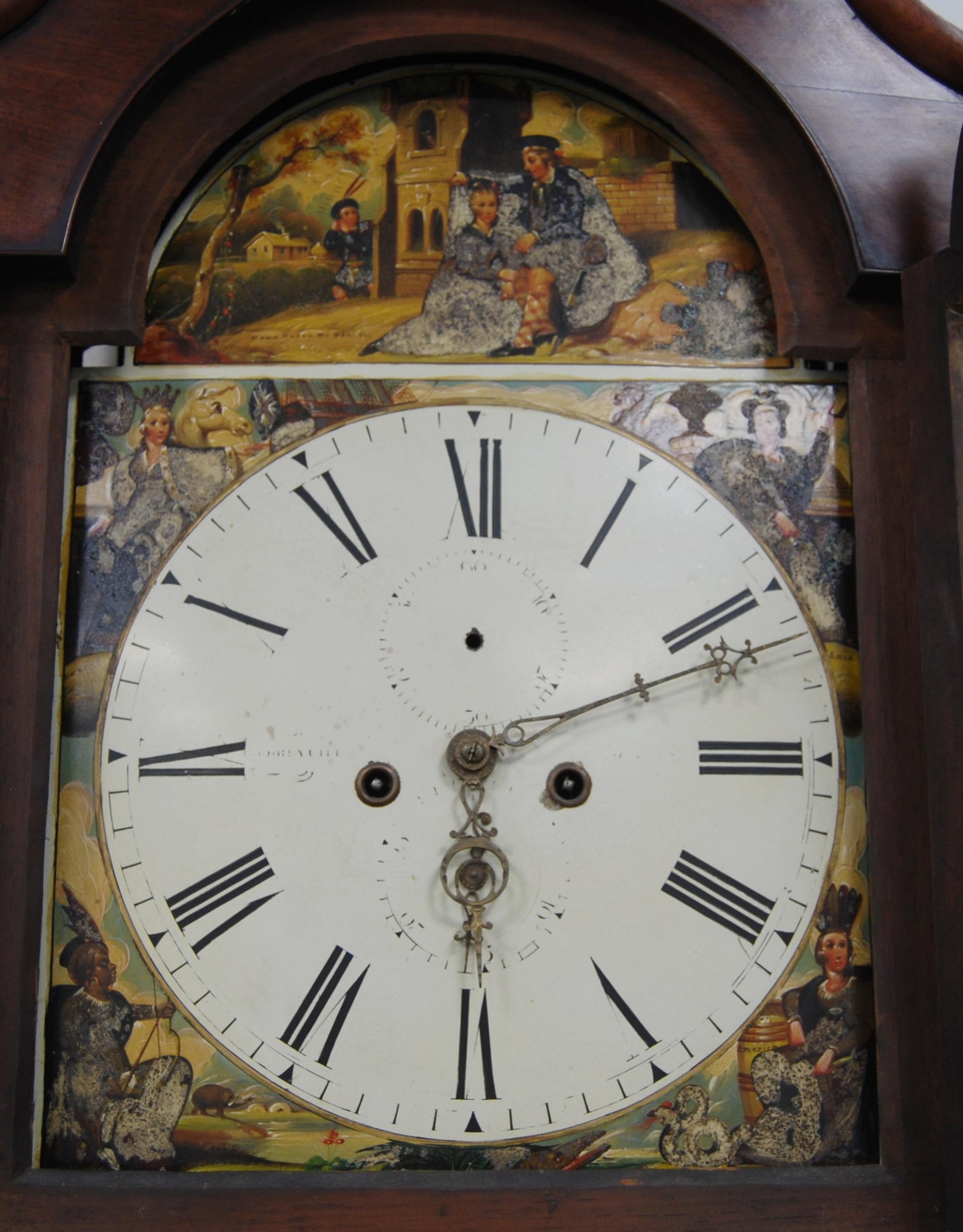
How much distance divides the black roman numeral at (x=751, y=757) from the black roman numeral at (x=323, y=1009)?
0.58m

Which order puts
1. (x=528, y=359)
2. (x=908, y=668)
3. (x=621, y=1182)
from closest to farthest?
(x=621, y=1182) → (x=908, y=668) → (x=528, y=359)

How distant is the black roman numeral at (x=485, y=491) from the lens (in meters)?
1.78

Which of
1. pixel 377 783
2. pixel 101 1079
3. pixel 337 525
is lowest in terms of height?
pixel 101 1079

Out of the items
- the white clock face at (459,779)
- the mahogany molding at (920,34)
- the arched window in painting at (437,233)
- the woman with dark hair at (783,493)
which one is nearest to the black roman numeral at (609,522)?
the white clock face at (459,779)

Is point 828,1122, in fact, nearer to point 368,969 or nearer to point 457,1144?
point 457,1144

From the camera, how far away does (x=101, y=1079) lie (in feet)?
5.43

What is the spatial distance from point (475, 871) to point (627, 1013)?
29 cm

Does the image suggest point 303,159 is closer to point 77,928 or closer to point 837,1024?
point 77,928

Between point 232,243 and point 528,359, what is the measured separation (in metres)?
0.50

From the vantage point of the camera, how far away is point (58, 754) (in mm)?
1722

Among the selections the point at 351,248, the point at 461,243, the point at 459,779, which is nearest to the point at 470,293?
the point at 461,243

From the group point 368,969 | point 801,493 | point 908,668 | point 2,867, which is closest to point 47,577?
point 2,867

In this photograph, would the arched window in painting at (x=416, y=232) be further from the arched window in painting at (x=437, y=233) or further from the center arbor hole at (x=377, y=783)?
the center arbor hole at (x=377, y=783)

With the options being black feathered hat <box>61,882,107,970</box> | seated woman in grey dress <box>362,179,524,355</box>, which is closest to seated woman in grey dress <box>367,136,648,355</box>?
seated woman in grey dress <box>362,179,524,355</box>
